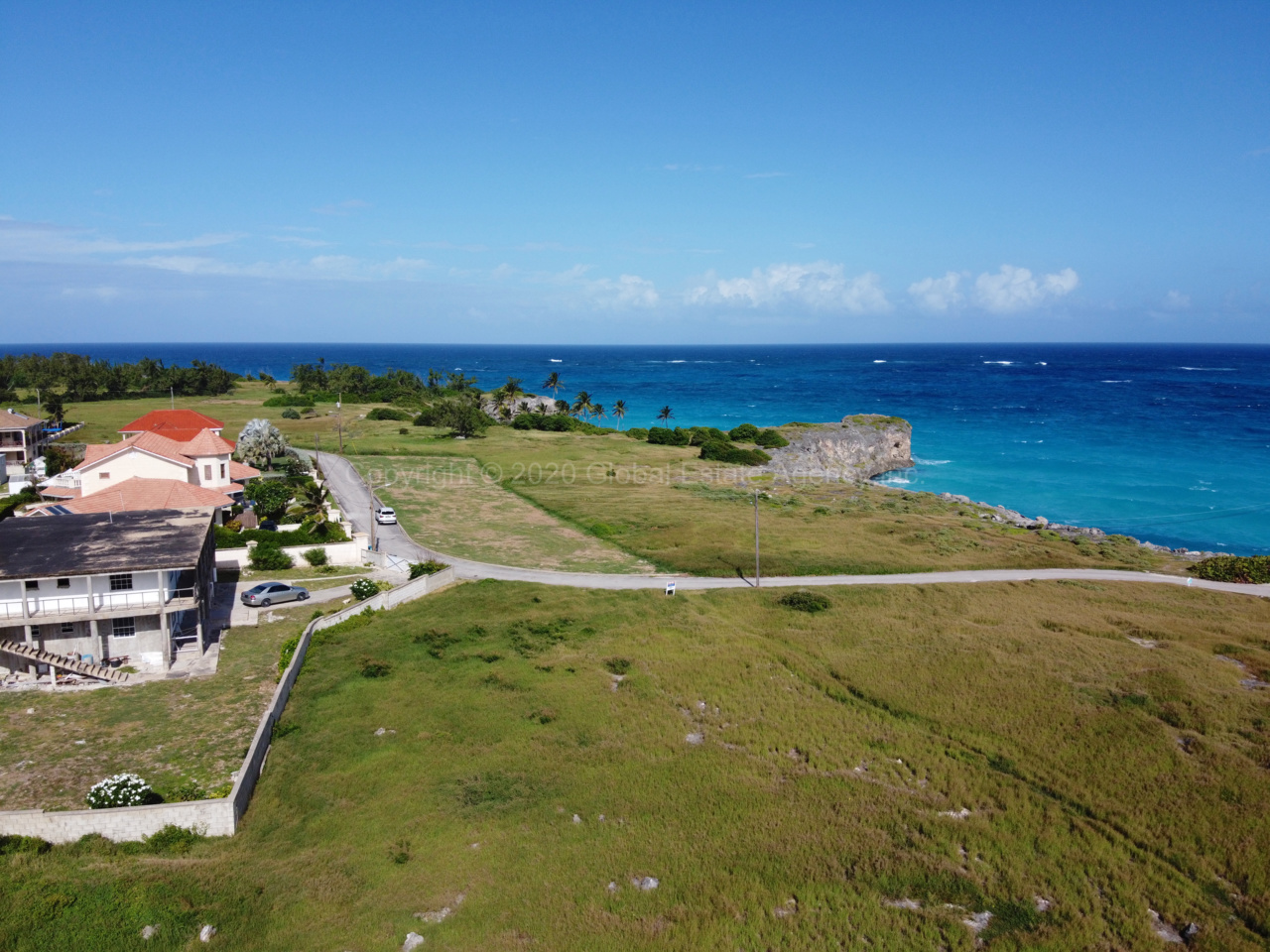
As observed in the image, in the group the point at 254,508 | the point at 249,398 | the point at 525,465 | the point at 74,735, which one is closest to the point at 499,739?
the point at 74,735

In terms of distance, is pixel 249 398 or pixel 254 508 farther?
pixel 249 398

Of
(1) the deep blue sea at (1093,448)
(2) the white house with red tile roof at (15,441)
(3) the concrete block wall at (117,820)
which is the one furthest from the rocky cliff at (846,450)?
(3) the concrete block wall at (117,820)

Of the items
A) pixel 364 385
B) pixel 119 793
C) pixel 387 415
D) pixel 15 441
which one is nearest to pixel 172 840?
pixel 119 793

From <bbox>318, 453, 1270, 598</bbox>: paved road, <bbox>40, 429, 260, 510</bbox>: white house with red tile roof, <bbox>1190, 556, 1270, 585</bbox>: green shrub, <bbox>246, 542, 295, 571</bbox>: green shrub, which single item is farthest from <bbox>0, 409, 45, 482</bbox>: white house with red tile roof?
<bbox>1190, 556, 1270, 585</bbox>: green shrub

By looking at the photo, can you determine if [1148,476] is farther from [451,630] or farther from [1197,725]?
[451,630]

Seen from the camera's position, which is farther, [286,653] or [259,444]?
[259,444]

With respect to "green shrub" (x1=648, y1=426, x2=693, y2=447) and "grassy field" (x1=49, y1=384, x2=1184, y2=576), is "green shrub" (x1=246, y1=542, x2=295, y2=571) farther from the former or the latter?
"green shrub" (x1=648, y1=426, x2=693, y2=447)

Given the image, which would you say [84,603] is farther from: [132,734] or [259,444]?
[259,444]
